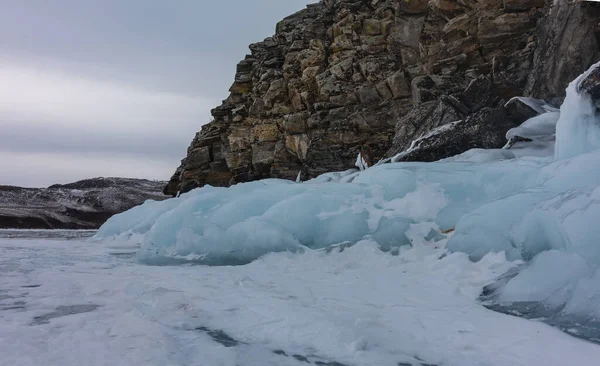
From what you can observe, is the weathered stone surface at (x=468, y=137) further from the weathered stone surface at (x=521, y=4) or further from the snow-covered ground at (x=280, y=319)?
the weathered stone surface at (x=521, y=4)

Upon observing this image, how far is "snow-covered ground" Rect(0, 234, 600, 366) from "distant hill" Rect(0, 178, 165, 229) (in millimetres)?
24800

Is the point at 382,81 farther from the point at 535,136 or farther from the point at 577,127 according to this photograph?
the point at 577,127

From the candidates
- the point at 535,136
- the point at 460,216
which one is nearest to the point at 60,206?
the point at 535,136

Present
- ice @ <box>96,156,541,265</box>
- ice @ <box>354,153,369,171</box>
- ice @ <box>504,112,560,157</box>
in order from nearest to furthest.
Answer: ice @ <box>96,156,541,265</box>
ice @ <box>504,112,560,157</box>
ice @ <box>354,153,369,171</box>

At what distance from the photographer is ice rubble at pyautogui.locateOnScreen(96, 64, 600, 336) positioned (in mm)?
3039

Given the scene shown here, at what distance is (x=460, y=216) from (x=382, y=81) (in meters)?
15.9

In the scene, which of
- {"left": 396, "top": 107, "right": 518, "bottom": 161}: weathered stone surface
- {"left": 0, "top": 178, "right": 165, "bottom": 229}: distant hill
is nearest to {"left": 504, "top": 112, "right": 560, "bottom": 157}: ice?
{"left": 396, "top": 107, "right": 518, "bottom": 161}: weathered stone surface

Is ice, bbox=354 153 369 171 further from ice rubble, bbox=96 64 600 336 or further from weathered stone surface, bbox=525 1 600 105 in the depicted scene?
ice rubble, bbox=96 64 600 336

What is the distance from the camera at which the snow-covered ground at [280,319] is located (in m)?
2.20

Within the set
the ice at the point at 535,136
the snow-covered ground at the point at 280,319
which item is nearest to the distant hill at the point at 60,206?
the snow-covered ground at the point at 280,319

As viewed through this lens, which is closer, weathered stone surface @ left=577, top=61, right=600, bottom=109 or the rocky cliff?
weathered stone surface @ left=577, top=61, right=600, bottom=109

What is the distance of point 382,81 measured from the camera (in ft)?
66.0

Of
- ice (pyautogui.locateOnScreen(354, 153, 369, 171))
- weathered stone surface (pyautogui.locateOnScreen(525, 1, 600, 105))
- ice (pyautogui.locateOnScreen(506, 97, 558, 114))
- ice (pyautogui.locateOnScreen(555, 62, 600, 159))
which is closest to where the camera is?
ice (pyautogui.locateOnScreen(555, 62, 600, 159))

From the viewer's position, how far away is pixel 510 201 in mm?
4117
